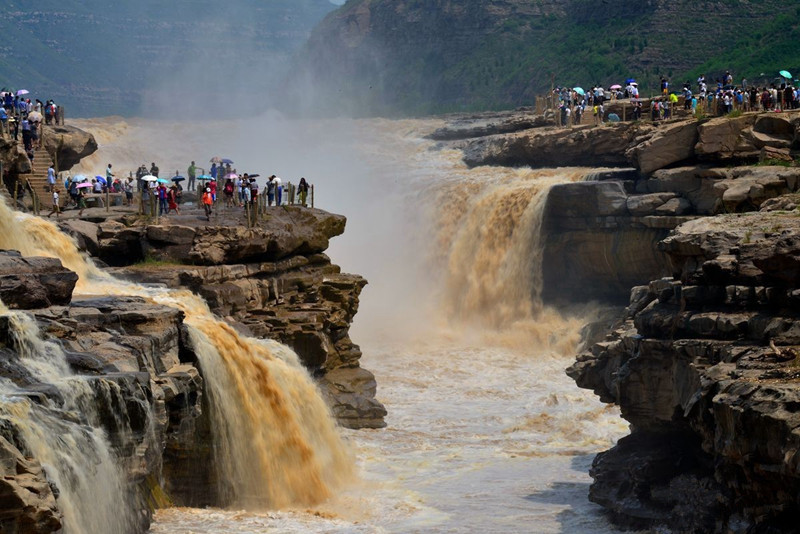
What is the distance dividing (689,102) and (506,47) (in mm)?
54007

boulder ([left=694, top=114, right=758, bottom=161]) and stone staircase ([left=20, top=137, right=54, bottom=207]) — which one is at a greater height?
boulder ([left=694, top=114, right=758, bottom=161])

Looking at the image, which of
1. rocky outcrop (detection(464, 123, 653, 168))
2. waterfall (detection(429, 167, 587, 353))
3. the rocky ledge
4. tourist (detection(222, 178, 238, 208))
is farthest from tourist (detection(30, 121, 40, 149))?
rocky outcrop (detection(464, 123, 653, 168))

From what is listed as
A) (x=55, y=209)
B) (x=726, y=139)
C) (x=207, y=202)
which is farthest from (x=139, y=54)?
(x=207, y=202)

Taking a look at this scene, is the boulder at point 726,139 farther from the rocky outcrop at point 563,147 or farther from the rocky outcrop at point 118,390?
the rocky outcrop at point 118,390

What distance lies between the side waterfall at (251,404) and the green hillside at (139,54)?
9410 cm

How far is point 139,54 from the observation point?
515 ft

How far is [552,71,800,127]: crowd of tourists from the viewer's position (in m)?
56.8

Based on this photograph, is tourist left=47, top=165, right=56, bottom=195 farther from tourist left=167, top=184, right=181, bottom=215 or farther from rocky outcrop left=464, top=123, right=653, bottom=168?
rocky outcrop left=464, top=123, right=653, bottom=168

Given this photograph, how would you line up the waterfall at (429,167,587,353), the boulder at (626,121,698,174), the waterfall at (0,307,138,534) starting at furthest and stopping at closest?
the waterfall at (429,167,587,353)
the boulder at (626,121,698,174)
the waterfall at (0,307,138,534)

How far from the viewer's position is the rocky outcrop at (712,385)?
2536 cm

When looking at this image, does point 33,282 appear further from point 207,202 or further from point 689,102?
point 689,102

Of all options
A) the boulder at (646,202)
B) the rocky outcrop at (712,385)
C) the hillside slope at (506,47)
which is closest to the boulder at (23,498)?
the rocky outcrop at (712,385)

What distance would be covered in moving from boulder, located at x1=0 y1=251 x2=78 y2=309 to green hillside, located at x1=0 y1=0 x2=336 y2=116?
99.7 metres

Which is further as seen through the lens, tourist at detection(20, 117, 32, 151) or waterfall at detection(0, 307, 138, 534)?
tourist at detection(20, 117, 32, 151)
